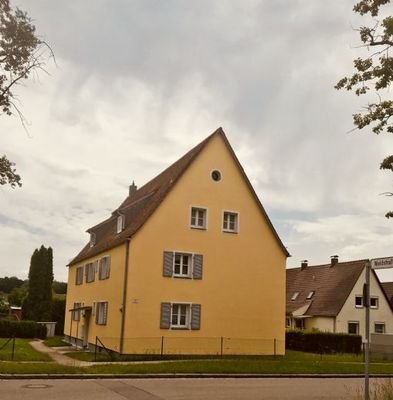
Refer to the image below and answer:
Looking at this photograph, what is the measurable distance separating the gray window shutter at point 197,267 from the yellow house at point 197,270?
0.15 feet

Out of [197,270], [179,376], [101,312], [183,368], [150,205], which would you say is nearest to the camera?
[179,376]

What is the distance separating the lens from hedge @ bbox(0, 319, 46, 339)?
36.8 metres

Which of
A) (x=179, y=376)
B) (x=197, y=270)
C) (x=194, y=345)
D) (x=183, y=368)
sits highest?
(x=197, y=270)

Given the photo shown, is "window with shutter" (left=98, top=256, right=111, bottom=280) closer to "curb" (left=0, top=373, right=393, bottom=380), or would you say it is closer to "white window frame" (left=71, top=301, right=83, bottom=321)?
"white window frame" (left=71, top=301, right=83, bottom=321)

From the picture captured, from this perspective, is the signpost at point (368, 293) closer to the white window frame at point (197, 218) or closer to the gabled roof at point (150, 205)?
the gabled roof at point (150, 205)

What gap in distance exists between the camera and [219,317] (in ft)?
88.7

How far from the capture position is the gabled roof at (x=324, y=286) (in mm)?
41781

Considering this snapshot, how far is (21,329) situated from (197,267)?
1636cm

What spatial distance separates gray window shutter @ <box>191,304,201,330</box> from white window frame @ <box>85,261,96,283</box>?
26.3 ft

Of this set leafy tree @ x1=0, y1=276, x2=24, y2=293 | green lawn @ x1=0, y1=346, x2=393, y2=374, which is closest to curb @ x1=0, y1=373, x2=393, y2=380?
green lawn @ x1=0, y1=346, x2=393, y2=374

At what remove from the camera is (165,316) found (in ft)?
84.5

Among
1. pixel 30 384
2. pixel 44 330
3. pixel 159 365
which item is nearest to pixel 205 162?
pixel 159 365

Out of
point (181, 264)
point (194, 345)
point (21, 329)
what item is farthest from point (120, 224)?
point (21, 329)

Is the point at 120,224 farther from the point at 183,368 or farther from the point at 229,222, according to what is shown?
the point at 183,368
